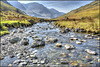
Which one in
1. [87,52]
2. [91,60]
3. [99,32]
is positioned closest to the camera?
[91,60]

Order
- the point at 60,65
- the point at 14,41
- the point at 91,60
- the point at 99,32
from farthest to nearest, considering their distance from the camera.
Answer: the point at 99,32 < the point at 14,41 < the point at 91,60 < the point at 60,65

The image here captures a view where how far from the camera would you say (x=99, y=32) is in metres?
24.8

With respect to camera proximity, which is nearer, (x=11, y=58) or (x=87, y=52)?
(x=11, y=58)

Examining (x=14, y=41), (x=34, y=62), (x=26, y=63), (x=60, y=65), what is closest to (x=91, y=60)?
(x=60, y=65)

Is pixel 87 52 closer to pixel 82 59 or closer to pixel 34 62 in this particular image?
pixel 82 59

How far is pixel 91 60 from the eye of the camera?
1116 cm

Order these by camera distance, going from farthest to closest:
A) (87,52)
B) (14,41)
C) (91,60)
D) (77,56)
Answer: (14,41)
(87,52)
(77,56)
(91,60)

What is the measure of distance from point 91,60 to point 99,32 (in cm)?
1680

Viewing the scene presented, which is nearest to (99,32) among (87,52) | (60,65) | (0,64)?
(87,52)

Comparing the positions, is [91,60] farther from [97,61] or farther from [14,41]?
[14,41]

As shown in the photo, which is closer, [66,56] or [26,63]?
[26,63]

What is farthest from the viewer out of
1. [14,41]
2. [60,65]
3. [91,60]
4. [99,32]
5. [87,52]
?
[99,32]

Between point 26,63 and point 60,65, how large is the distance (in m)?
4.30

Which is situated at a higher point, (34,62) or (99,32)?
(99,32)
